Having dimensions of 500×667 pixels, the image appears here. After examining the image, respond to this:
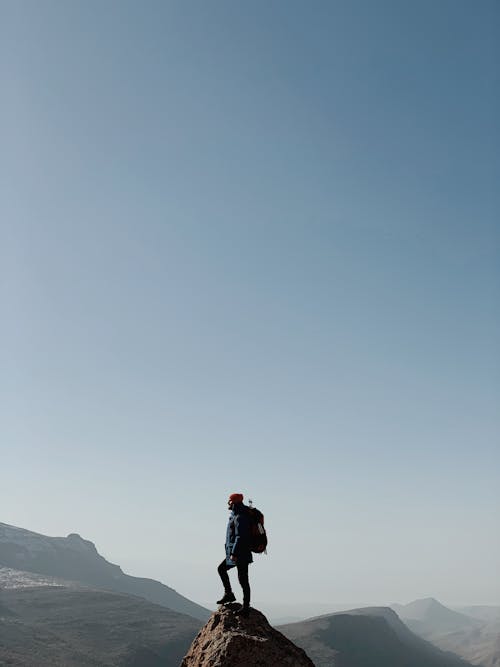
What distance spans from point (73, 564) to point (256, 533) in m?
154

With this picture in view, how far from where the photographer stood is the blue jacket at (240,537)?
889 centimetres

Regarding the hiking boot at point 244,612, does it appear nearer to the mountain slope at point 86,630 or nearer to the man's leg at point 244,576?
the man's leg at point 244,576

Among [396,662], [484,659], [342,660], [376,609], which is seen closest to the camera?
[342,660]

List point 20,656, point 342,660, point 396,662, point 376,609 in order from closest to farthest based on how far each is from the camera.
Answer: point 20,656
point 342,660
point 396,662
point 376,609

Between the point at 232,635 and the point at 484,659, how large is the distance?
6843 inches

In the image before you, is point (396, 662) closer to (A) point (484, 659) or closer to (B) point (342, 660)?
(B) point (342, 660)

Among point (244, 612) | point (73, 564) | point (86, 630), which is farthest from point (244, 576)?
point (73, 564)

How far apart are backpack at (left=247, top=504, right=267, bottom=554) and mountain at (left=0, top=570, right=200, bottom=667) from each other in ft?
195

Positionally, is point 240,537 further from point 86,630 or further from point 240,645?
point 86,630

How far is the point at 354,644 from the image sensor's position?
104 m

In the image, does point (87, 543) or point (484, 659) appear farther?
point (87, 543)

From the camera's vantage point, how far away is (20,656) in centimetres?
5931

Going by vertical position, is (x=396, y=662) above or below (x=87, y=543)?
below

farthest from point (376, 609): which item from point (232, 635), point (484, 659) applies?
point (232, 635)
